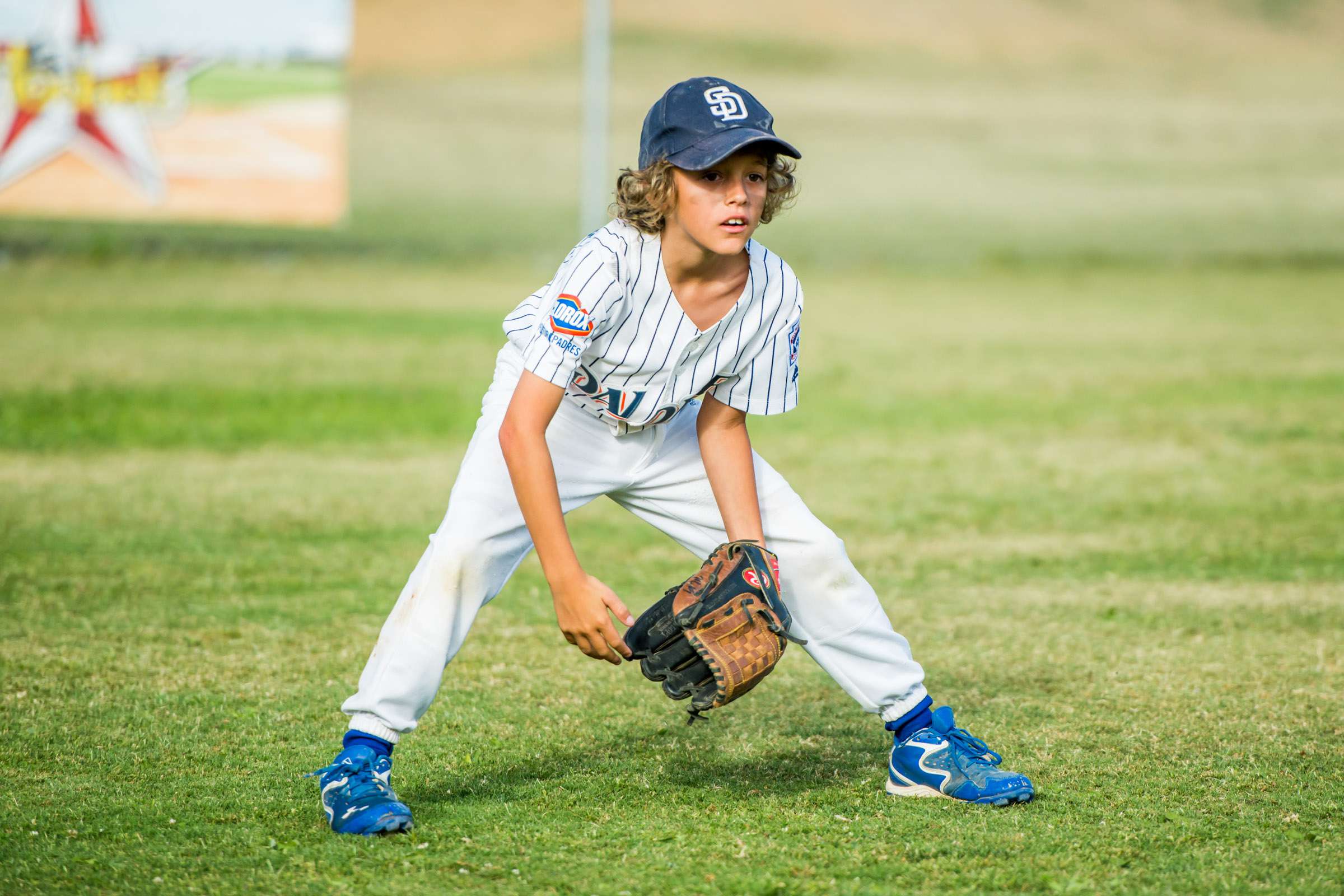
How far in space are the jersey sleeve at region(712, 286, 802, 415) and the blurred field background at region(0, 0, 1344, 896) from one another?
0.97 m

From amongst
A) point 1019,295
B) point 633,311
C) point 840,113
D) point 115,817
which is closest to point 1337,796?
point 633,311

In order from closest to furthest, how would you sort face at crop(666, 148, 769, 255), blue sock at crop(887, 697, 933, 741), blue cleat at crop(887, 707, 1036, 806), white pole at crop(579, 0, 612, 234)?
1. face at crop(666, 148, 769, 255)
2. blue cleat at crop(887, 707, 1036, 806)
3. blue sock at crop(887, 697, 933, 741)
4. white pole at crop(579, 0, 612, 234)

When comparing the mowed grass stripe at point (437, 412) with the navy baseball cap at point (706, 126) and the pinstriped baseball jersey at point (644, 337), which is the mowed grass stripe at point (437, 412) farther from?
the navy baseball cap at point (706, 126)

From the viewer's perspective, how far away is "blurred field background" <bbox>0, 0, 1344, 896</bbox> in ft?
10.3

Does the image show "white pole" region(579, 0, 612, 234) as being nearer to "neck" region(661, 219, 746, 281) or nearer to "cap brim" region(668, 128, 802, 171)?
"neck" region(661, 219, 746, 281)

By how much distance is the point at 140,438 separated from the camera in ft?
28.4

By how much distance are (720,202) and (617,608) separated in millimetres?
954

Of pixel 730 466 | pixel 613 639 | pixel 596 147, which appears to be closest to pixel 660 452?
pixel 730 466

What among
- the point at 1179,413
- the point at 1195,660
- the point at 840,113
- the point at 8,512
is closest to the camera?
the point at 1195,660

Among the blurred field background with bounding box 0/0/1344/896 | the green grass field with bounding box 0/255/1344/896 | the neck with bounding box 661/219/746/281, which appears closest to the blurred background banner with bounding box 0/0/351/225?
the blurred field background with bounding box 0/0/1344/896

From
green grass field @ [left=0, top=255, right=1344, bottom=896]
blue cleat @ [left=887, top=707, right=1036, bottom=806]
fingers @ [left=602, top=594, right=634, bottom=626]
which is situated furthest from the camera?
blue cleat @ [left=887, top=707, right=1036, bottom=806]

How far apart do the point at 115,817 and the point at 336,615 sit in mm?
1935

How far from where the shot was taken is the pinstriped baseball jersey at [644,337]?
313 cm

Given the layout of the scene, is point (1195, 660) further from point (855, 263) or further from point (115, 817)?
point (855, 263)
